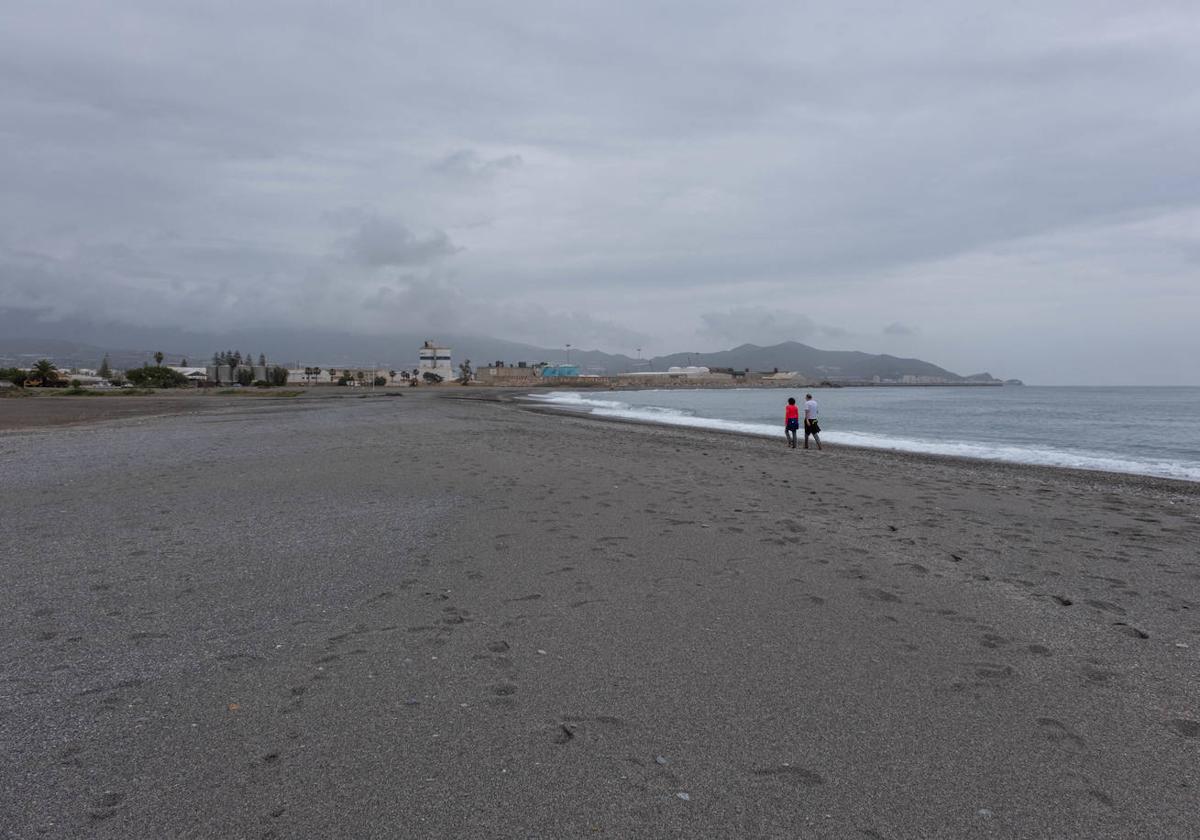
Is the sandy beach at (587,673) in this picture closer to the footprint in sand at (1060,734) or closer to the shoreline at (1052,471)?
the footprint in sand at (1060,734)

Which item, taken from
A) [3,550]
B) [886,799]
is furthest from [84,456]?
[886,799]

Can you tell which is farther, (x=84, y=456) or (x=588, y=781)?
(x=84, y=456)

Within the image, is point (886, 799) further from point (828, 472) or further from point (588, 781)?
point (828, 472)

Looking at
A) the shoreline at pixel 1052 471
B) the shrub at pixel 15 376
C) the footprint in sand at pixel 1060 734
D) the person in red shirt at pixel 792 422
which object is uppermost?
the shrub at pixel 15 376

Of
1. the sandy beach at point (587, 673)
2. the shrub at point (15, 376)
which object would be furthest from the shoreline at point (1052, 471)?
the shrub at point (15, 376)

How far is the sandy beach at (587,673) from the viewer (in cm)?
304

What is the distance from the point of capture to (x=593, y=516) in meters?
9.41

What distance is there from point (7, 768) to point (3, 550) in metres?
5.36

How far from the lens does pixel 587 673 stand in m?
4.41

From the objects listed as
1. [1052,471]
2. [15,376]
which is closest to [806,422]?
[1052,471]

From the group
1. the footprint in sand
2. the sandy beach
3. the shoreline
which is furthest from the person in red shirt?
the footprint in sand

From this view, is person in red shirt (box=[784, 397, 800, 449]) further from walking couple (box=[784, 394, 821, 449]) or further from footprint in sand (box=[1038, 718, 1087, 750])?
footprint in sand (box=[1038, 718, 1087, 750])

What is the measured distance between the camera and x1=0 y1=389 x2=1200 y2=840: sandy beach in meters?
3.04

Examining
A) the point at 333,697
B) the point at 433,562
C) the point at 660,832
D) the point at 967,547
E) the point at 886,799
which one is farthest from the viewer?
the point at 967,547
